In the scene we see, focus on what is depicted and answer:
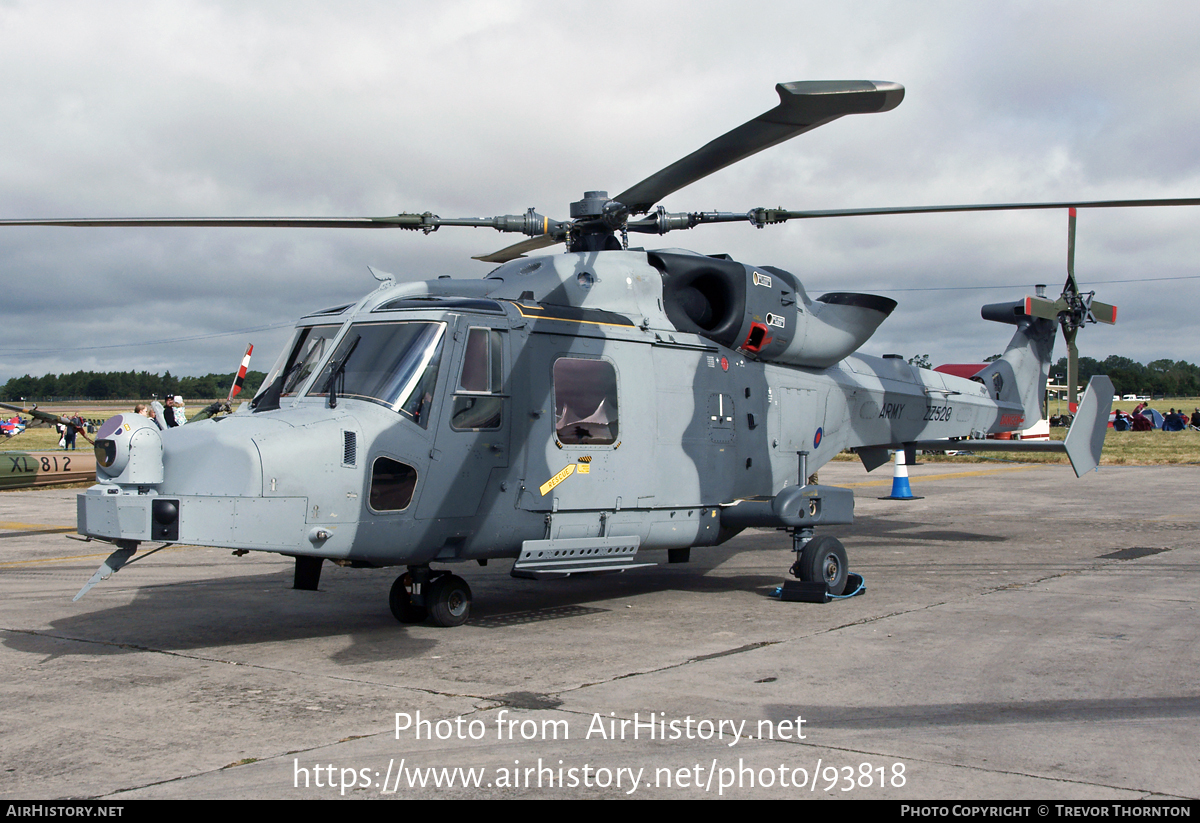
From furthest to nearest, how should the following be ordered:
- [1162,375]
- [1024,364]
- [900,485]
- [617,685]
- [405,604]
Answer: [1162,375]
[900,485]
[1024,364]
[405,604]
[617,685]

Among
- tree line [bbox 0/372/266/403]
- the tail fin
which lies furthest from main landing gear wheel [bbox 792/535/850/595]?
tree line [bbox 0/372/266/403]

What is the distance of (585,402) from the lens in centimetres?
857

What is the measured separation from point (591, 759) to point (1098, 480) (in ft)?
76.0

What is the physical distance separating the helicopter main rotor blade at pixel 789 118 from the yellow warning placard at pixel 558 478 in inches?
95.8

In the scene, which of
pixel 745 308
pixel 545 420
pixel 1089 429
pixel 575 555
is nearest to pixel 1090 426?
pixel 1089 429

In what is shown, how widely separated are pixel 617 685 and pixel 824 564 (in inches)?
153

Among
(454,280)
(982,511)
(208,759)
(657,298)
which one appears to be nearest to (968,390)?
(982,511)

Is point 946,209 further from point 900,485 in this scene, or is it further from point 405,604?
Answer: point 900,485

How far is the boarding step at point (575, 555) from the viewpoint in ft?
26.4

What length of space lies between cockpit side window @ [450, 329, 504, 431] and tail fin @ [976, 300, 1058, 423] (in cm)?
884

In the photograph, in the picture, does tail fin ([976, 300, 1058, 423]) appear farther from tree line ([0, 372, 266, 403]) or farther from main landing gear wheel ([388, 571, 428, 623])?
tree line ([0, 372, 266, 403])

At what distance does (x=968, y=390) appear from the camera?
13.8 metres

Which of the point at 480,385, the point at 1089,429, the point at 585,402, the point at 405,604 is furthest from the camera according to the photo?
the point at 1089,429

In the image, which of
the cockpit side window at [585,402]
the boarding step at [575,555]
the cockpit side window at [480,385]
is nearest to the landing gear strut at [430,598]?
the boarding step at [575,555]
